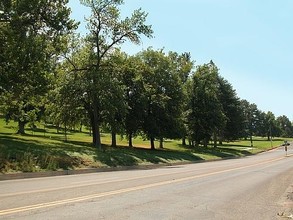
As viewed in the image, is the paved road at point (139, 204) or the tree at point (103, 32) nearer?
the paved road at point (139, 204)

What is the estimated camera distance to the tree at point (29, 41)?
30234 millimetres

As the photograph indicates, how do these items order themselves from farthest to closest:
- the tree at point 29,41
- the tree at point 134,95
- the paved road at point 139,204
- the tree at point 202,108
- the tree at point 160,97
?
the tree at point 202,108, the tree at point 160,97, the tree at point 134,95, the tree at point 29,41, the paved road at point 139,204

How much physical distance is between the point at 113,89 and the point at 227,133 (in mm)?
56274

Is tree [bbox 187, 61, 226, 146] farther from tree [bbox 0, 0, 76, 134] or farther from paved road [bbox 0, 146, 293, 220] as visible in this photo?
paved road [bbox 0, 146, 293, 220]

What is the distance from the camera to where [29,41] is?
1195 inches

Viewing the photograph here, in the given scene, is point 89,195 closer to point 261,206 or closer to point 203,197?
point 203,197

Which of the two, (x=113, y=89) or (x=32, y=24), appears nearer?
(x=32, y=24)

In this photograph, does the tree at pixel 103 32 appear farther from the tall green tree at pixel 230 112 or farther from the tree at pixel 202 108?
the tall green tree at pixel 230 112

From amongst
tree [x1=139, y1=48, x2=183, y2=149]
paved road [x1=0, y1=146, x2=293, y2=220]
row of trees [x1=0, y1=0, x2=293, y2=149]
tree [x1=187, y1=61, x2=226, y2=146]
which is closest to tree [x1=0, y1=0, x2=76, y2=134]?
row of trees [x1=0, y1=0, x2=293, y2=149]

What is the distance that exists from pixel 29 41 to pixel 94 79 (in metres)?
11.8

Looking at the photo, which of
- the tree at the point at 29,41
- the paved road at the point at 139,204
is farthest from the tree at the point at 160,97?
the paved road at the point at 139,204

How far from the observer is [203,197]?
45.5ft

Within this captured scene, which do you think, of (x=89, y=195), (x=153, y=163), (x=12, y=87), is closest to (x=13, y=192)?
(x=89, y=195)

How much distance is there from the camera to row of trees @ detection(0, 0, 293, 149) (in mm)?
31234
